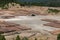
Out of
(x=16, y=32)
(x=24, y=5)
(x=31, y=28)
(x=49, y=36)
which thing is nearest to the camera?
(x=49, y=36)

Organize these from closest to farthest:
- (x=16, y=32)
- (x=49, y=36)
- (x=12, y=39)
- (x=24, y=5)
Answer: (x=12, y=39) → (x=49, y=36) → (x=16, y=32) → (x=24, y=5)

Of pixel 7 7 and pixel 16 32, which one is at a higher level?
pixel 16 32

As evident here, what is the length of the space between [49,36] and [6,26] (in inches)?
51.0

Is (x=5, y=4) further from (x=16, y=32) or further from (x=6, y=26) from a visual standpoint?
(x=16, y=32)

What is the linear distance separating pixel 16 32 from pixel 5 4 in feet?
16.0

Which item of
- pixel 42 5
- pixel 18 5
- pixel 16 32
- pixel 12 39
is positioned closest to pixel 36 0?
pixel 42 5

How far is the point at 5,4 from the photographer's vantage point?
961 cm

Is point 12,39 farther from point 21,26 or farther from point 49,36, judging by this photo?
point 21,26

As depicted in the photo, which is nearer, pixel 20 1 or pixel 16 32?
pixel 16 32

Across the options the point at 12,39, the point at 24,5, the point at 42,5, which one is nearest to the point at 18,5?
the point at 24,5

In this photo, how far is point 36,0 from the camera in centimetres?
1049

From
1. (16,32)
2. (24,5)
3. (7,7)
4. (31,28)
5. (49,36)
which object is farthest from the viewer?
(24,5)

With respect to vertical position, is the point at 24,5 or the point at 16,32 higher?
the point at 16,32

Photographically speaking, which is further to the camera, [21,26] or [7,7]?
[7,7]
